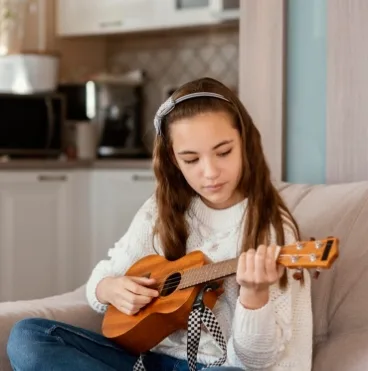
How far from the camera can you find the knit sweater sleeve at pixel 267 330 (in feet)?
4.74

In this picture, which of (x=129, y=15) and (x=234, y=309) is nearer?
(x=234, y=309)

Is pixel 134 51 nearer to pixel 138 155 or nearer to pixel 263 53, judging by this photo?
pixel 138 155

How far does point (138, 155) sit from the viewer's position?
3.91m

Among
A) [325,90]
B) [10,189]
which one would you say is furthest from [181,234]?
[10,189]

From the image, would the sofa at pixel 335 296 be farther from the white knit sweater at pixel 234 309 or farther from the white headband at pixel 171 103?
the white headband at pixel 171 103

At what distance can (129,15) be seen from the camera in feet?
12.6

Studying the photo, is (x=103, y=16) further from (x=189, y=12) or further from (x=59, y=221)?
(x=59, y=221)

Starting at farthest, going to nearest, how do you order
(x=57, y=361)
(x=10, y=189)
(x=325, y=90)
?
(x=10, y=189)
(x=325, y=90)
(x=57, y=361)

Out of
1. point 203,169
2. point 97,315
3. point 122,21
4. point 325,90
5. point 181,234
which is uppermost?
point 122,21

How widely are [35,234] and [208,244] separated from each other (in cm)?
205

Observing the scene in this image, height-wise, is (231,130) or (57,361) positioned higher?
(231,130)

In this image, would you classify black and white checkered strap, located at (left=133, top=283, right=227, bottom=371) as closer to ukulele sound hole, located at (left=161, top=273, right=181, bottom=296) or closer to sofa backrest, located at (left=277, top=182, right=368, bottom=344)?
ukulele sound hole, located at (left=161, top=273, right=181, bottom=296)

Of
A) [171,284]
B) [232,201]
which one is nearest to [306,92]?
[232,201]

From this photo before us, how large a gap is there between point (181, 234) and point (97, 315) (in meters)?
0.30
